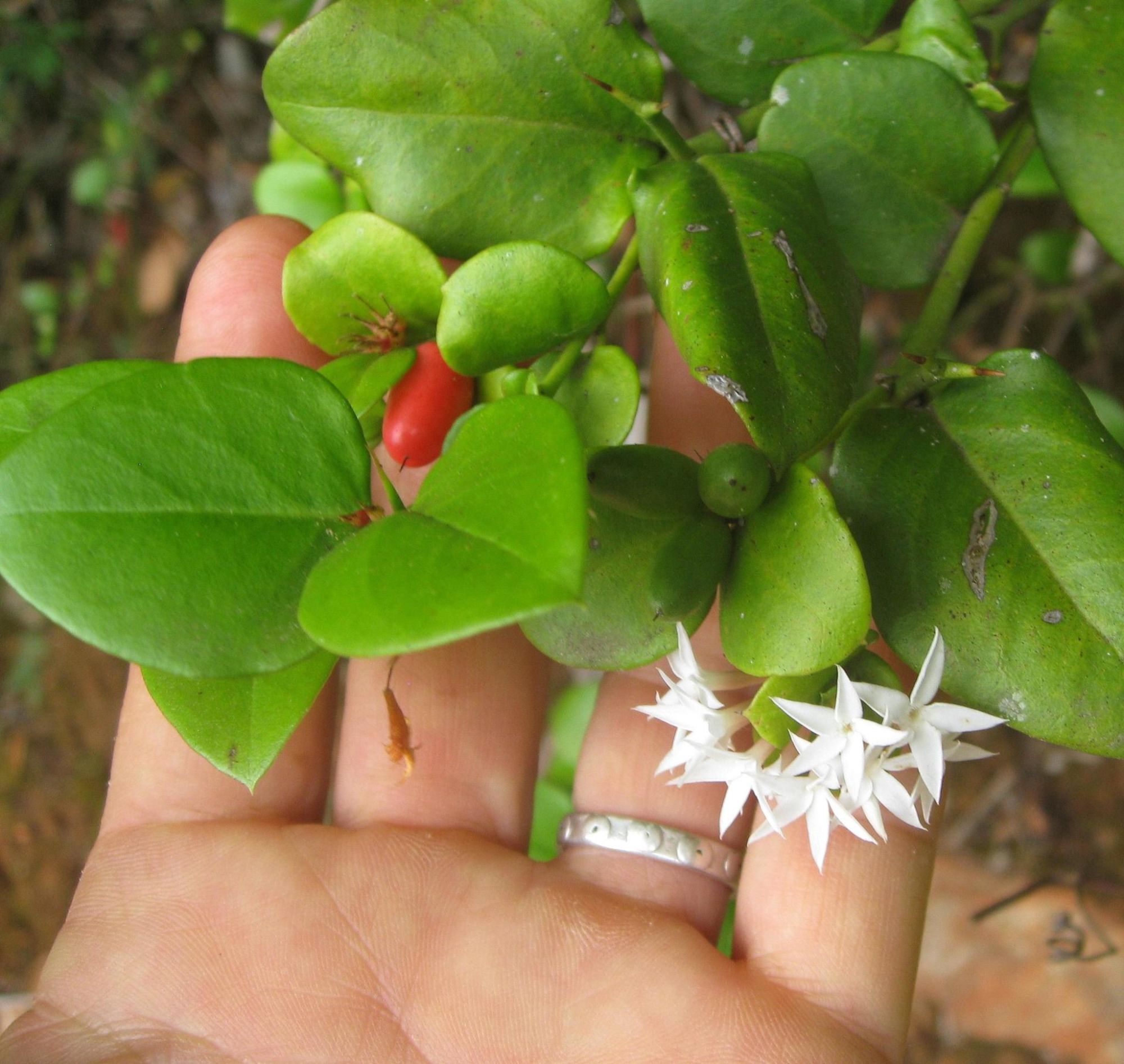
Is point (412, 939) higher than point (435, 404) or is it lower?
lower

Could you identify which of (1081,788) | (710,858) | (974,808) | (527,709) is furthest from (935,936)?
(527,709)

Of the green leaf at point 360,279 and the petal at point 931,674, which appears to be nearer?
the petal at point 931,674

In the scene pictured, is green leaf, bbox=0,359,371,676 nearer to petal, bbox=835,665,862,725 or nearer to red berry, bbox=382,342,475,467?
red berry, bbox=382,342,475,467

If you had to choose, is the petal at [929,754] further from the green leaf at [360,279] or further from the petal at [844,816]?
the green leaf at [360,279]

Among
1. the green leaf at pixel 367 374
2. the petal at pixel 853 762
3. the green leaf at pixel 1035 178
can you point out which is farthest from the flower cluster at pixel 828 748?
the green leaf at pixel 1035 178

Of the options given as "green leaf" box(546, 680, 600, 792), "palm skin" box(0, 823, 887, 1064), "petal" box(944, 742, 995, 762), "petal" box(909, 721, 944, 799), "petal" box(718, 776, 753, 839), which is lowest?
"green leaf" box(546, 680, 600, 792)

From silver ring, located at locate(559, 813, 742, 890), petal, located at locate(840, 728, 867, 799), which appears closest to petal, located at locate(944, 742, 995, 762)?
petal, located at locate(840, 728, 867, 799)

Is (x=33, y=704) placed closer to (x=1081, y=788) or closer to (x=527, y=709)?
(x=527, y=709)
